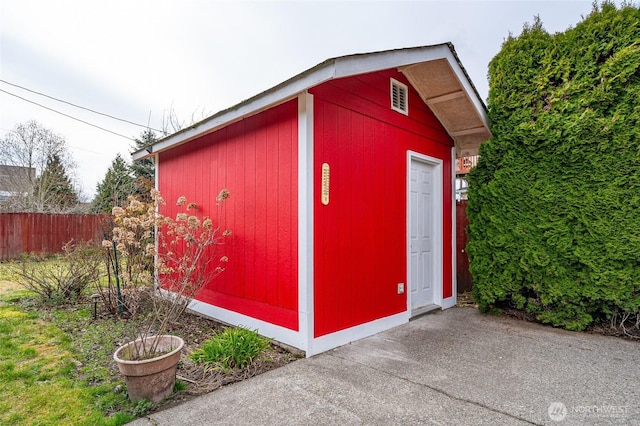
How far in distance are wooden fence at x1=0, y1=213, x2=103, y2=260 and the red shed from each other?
27.8ft

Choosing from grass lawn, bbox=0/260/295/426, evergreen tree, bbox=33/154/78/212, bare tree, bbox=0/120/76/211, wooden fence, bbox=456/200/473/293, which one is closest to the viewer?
grass lawn, bbox=0/260/295/426

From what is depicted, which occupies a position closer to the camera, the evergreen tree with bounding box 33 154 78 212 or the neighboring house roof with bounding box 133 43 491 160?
the neighboring house roof with bounding box 133 43 491 160

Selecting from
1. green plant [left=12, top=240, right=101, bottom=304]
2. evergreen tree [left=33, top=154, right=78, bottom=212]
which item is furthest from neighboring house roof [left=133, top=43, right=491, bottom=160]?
evergreen tree [left=33, top=154, right=78, bottom=212]

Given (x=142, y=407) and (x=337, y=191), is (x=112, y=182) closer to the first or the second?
(x=337, y=191)

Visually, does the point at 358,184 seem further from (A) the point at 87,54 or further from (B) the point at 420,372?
(A) the point at 87,54

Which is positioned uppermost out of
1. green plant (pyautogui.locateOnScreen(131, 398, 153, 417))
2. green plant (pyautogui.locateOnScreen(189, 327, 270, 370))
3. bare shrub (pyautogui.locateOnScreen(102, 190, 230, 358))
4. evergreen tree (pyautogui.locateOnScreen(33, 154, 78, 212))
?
evergreen tree (pyautogui.locateOnScreen(33, 154, 78, 212))

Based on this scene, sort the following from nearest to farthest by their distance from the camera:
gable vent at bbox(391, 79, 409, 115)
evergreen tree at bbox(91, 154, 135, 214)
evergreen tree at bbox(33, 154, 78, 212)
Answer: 1. gable vent at bbox(391, 79, 409, 115)
2. evergreen tree at bbox(91, 154, 135, 214)
3. evergreen tree at bbox(33, 154, 78, 212)

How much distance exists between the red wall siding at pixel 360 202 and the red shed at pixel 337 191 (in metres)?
0.02

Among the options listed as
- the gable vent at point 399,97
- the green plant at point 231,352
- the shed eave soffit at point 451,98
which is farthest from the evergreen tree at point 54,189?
A: the shed eave soffit at point 451,98

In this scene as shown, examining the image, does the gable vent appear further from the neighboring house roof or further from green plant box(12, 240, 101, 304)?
green plant box(12, 240, 101, 304)

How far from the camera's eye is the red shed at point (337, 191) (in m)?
3.39

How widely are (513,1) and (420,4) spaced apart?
2142 mm

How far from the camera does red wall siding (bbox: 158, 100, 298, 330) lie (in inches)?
139

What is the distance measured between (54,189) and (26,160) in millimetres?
1635
